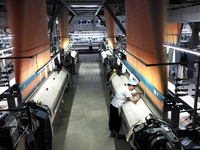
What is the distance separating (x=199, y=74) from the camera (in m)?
2.26

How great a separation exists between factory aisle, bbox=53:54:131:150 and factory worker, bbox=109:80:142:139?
9.9 inches

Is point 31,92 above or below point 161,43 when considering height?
below

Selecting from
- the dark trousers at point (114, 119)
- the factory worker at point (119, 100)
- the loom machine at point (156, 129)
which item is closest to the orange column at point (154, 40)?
the loom machine at point (156, 129)

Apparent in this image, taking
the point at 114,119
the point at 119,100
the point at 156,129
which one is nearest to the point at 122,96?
the point at 119,100

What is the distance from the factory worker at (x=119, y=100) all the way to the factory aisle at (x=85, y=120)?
251mm

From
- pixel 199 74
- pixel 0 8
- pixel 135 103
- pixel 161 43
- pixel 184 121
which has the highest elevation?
pixel 0 8

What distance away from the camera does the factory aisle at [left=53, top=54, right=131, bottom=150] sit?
3717mm

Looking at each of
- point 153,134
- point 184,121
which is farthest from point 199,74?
point 184,121

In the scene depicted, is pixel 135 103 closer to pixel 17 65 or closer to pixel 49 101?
pixel 49 101

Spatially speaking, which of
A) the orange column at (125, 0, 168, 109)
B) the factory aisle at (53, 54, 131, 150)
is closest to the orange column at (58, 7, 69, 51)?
the factory aisle at (53, 54, 131, 150)

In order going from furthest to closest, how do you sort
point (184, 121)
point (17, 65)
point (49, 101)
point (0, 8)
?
point (0, 8), point (49, 101), point (17, 65), point (184, 121)

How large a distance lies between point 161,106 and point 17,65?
2.38 m

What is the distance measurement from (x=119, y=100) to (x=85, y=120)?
4.66 feet

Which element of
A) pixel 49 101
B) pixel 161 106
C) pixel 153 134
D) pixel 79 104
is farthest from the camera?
pixel 79 104
